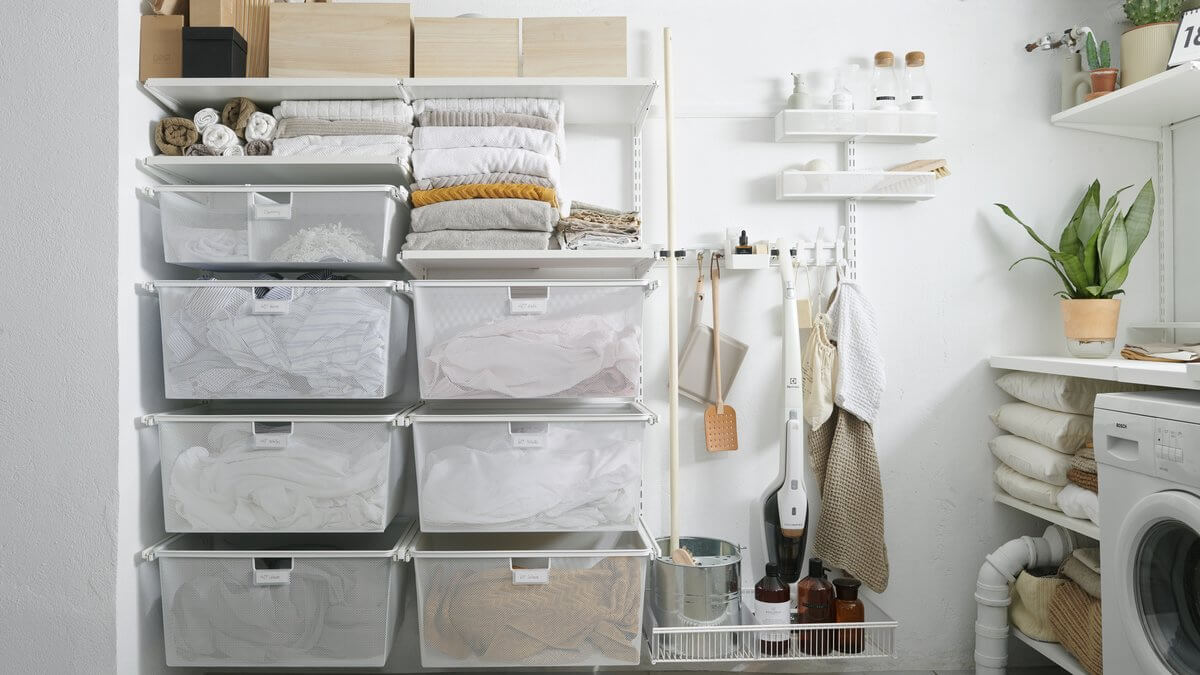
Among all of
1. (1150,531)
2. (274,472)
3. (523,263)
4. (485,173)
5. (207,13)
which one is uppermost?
(207,13)

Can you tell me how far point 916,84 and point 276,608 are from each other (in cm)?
215

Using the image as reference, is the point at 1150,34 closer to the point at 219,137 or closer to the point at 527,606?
the point at 527,606

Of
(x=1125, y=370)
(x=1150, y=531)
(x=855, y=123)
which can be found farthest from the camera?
(x=855, y=123)

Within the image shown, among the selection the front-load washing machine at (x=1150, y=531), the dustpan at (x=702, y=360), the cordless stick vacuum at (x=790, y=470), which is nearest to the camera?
the front-load washing machine at (x=1150, y=531)

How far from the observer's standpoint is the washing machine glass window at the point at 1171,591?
5.11 ft

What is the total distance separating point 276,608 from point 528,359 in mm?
826

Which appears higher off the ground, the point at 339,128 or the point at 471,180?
the point at 339,128

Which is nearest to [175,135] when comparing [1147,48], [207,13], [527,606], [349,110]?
[207,13]

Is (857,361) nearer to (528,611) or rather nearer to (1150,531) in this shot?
(1150,531)

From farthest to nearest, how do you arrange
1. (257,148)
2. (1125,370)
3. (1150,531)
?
(257,148) < (1125,370) < (1150,531)

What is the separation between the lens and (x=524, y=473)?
186cm

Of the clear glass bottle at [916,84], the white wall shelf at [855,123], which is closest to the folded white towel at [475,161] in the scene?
the white wall shelf at [855,123]

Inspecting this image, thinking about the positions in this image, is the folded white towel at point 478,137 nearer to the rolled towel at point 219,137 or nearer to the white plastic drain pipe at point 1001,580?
the rolled towel at point 219,137

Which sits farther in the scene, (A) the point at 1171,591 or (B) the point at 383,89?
(B) the point at 383,89
